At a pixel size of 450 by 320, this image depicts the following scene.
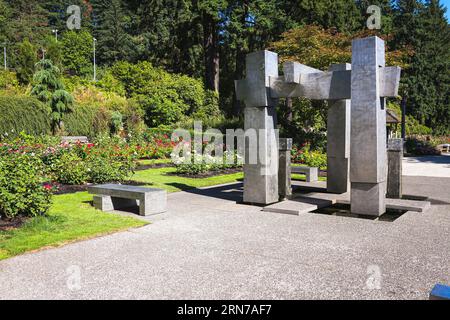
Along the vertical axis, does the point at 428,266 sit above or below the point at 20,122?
below

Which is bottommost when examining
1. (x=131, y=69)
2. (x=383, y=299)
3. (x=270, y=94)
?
(x=383, y=299)

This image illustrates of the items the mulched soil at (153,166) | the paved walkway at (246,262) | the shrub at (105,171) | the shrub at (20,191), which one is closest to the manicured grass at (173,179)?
the mulched soil at (153,166)

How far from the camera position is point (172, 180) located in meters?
12.2

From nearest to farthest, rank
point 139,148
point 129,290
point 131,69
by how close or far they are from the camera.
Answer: point 129,290, point 139,148, point 131,69

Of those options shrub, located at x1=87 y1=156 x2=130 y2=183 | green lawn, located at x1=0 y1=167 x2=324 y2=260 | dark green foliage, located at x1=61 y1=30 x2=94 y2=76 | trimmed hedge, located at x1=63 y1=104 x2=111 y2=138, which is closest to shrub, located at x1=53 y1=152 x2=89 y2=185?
shrub, located at x1=87 y1=156 x2=130 y2=183

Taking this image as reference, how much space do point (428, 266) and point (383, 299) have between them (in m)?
1.28

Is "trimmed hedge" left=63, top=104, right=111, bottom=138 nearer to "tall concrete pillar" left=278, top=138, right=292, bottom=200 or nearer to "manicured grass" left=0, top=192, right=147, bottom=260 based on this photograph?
"tall concrete pillar" left=278, top=138, right=292, bottom=200

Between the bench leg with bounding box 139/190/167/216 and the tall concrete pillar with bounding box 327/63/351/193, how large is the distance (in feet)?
16.3

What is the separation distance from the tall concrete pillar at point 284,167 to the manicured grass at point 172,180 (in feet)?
8.59

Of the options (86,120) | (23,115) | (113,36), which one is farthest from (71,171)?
(113,36)

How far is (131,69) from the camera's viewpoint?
39.2 meters

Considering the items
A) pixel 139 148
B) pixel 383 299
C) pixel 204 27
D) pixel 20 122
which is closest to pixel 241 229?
pixel 383 299

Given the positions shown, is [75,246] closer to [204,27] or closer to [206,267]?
[206,267]

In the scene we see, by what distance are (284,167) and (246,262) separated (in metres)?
5.28
